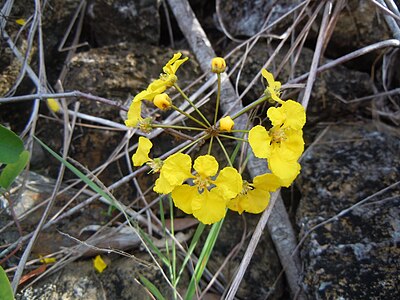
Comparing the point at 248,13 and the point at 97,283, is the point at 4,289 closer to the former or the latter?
the point at 97,283

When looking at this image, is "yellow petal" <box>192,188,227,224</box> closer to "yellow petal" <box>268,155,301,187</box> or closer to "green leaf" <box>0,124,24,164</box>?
"yellow petal" <box>268,155,301,187</box>

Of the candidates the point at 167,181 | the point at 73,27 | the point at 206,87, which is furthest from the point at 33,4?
the point at 167,181

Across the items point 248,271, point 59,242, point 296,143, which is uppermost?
point 296,143

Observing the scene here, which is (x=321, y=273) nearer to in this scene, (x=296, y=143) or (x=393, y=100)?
(x=296, y=143)

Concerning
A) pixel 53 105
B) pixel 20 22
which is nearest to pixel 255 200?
pixel 53 105

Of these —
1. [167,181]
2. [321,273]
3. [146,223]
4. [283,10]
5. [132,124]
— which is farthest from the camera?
[283,10]

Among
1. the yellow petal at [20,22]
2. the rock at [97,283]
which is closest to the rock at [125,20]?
the yellow petal at [20,22]

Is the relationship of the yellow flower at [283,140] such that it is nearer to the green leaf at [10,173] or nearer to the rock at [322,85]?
the rock at [322,85]
